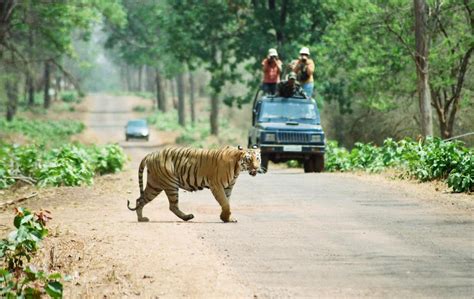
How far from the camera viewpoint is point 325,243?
1175cm

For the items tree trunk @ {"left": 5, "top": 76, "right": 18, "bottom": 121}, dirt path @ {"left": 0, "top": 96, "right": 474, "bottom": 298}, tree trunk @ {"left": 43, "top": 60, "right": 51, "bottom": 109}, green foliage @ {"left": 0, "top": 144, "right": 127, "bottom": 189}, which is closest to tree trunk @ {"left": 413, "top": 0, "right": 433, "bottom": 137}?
dirt path @ {"left": 0, "top": 96, "right": 474, "bottom": 298}

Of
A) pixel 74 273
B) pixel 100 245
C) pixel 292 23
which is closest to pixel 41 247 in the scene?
pixel 100 245

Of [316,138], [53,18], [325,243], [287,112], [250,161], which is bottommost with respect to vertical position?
[325,243]

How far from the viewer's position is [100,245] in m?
11.8

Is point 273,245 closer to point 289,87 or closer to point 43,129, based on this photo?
point 289,87

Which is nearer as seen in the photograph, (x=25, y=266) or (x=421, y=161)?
(x=25, y=266)

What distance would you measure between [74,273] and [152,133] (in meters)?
59.2

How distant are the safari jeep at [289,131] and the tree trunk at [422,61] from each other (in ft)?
9.51

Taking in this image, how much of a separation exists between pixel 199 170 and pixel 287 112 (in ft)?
42.4

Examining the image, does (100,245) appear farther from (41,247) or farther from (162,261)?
(162,261)

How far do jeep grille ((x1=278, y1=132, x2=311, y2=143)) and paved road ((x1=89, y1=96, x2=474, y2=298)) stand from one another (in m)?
6.30

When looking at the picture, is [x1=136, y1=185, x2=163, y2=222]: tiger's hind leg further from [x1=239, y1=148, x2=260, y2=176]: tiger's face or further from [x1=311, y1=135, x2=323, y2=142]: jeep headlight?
[x1=311, y1=135, x2=323, y2=142]: jeep headlight

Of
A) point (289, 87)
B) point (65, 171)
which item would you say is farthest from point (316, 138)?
point (65, 171)

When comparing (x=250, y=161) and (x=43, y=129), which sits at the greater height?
(x=250, y=161)
